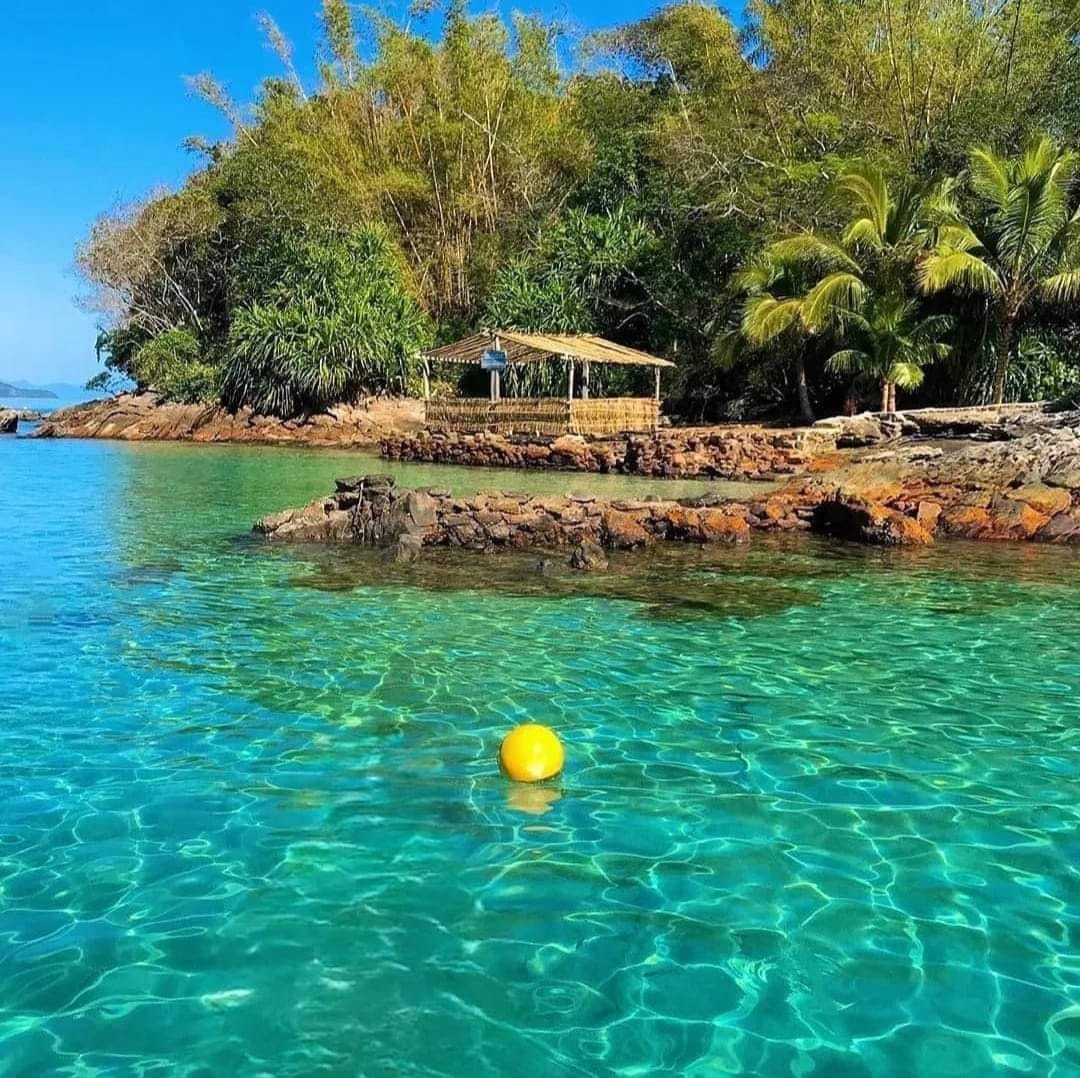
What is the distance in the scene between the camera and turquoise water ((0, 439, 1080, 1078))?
116 inches

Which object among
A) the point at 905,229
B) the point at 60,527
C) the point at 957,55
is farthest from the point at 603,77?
the point at 60,527

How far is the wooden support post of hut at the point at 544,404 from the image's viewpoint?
24.6m

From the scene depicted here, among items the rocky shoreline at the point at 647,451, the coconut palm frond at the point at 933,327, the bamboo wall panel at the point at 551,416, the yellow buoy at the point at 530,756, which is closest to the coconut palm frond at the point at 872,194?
the coconut palm frond at the point at 933,327

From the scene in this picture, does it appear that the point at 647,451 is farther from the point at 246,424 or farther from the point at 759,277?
the point at 246,424

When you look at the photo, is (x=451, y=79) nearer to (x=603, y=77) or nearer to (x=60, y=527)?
(x=603, y=77)

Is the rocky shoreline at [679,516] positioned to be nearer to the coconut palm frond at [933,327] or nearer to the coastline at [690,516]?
the coastline at [690,516]

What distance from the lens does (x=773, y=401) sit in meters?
27.4

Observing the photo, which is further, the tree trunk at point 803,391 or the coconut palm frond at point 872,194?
the tree trunk at point 803,391

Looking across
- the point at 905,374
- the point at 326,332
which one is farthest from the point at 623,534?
the point at 326,332

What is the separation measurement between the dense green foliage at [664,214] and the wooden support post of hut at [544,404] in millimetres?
2603

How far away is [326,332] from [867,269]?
16.0 meters

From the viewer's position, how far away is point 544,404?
25.1 metres

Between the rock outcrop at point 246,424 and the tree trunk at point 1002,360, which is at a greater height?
the tree trunk at point 1002,360

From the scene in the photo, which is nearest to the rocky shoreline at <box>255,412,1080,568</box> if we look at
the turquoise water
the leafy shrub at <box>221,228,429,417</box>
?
the turquoise water
